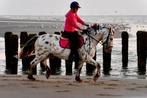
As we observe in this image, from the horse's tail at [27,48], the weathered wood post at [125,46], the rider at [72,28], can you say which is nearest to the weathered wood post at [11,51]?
the horse's tail at [27,48]

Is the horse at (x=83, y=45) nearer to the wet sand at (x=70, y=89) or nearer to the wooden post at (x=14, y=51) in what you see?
the wet sand at (x=70, y=89)

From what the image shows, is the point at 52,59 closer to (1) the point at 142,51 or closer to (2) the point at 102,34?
(1) the point at 142,51

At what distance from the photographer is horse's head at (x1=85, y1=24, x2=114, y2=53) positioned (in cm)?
1858

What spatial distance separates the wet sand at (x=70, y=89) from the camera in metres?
14.7

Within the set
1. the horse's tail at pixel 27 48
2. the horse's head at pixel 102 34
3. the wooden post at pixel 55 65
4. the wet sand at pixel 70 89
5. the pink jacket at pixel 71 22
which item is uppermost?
the pink jacket at pixel 71 22

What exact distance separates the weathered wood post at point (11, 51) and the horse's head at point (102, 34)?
6336mm

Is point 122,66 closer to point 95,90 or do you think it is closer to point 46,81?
point 46,81

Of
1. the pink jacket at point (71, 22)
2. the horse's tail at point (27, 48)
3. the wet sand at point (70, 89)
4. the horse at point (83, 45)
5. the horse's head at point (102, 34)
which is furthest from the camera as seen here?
the horse's tail at point (27, 48)

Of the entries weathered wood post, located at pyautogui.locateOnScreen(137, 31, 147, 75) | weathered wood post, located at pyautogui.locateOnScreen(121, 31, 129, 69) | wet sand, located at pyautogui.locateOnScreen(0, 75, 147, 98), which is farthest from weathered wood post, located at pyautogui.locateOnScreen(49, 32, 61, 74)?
wet sand, located at pyautogui.locateOnScreen(0, 75, 147, 98)

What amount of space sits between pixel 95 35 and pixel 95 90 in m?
2.97

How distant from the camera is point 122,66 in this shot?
27734mm

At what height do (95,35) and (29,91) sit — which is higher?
(95,35)

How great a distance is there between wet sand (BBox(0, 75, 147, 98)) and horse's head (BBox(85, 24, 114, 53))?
130 cm

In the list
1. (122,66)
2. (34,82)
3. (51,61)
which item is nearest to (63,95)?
(34,82)
